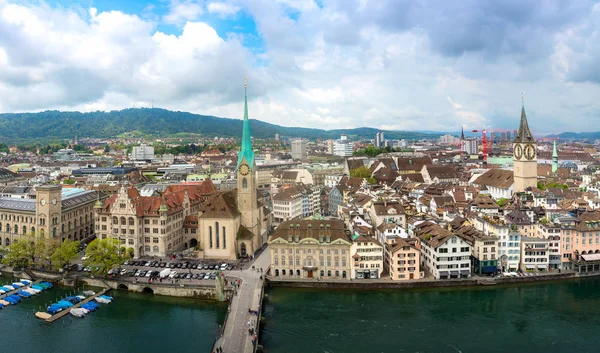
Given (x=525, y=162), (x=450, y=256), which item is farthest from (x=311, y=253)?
(x=525, y=162)

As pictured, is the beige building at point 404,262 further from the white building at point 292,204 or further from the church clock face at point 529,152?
the church clock face at point 529,152

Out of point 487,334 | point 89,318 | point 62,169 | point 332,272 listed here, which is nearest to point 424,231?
point 332,272

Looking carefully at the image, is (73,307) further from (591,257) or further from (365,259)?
(591,257)

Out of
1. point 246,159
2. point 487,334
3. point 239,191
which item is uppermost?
point 246,159

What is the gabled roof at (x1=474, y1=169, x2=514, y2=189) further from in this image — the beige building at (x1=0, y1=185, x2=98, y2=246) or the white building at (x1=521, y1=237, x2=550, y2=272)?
the beige building at (x1=0, y1=185, x2=98, y2=246)

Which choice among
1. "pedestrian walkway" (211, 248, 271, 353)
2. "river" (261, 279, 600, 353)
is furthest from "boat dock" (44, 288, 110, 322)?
"river" (261, 279, 600, 353)

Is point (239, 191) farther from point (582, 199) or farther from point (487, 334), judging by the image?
point (582, 199)
